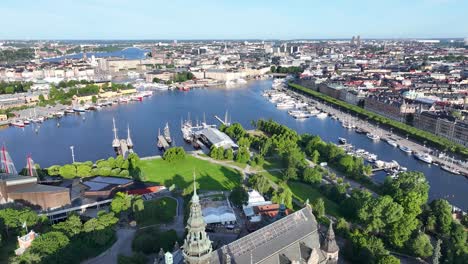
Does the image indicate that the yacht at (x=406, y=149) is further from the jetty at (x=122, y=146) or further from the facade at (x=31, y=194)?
the facade at (x=31, y=194)

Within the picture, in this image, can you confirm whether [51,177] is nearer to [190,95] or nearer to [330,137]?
[330,137]

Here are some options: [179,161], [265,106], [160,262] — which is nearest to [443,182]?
[179,161]

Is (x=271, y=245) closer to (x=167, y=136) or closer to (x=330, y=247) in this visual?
(x=330, y=247)

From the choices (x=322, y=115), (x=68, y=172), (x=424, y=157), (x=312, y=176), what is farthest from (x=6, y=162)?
(x=322, y=115)

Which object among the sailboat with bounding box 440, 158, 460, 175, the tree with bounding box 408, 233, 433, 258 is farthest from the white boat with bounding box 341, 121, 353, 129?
the tree with bounding box 408, 233, 433, 258

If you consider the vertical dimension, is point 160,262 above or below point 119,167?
above

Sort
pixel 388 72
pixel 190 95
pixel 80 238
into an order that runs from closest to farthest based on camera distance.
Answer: pixel 80 238 < pixel 190 95 < pixel 388 72

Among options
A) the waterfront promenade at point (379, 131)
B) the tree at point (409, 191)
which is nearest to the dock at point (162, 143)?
the tree at point (409, 191)
